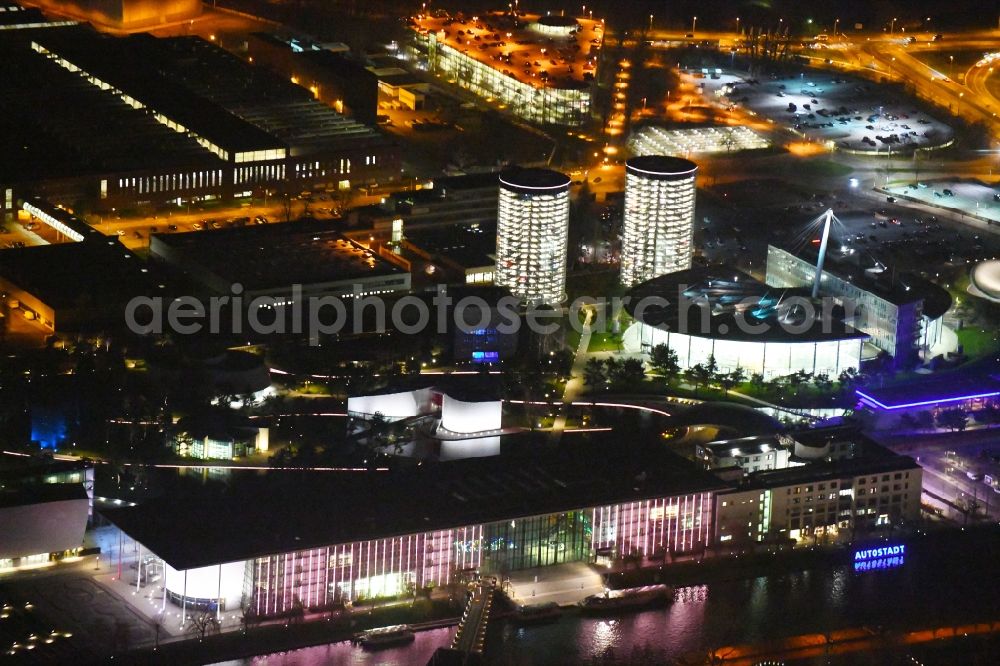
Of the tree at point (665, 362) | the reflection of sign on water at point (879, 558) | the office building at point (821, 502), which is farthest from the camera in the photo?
the tree at point (665, 362)

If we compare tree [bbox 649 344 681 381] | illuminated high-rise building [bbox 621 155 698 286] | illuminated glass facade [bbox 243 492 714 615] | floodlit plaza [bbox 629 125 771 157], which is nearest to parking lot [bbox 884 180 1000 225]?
floodlit plaza [bbox 629 125 771 157]

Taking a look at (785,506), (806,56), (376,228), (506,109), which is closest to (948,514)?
(785,506)

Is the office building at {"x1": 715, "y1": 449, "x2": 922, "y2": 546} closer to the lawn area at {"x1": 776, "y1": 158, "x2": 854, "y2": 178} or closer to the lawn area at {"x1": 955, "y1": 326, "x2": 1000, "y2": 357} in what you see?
the lawn area at {"x1": 955, "y1": 326, "x2": 1000, "y2": 357}

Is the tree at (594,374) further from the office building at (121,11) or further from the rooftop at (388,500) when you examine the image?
the office building at (121,11)

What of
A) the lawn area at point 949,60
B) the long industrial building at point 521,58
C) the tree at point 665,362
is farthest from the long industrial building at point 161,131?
the lawn area at point 949,60

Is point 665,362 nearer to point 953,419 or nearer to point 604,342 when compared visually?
point 604,342

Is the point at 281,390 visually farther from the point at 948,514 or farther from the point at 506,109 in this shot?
the point at 506,109
